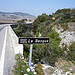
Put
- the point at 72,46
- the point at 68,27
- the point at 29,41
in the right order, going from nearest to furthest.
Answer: the point at 29,41, the point at 72,46, the point at 68,27

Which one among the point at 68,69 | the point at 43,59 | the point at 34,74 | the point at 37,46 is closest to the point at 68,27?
the point at 37,46

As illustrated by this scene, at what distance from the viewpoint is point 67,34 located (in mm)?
15773

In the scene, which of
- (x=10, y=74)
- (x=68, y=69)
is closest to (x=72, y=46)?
(x=68, y=69)

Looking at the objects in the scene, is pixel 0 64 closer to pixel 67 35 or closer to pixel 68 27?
pixel 67 35

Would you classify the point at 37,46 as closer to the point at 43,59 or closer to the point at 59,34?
the point at 43,59

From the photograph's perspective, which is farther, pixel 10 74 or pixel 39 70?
pixel 39 70

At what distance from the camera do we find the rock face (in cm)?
1469

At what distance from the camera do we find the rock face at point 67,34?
14.7 m

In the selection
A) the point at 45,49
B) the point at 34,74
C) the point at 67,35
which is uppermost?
the point at 67,35

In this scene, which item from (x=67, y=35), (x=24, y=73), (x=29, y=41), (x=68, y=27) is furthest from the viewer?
(x=68, y=27)

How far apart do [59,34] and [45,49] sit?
Result: 5.29m

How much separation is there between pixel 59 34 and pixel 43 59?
6.74m

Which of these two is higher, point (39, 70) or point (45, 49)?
point (45, 49)

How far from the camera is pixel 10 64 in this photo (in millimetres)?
6496
